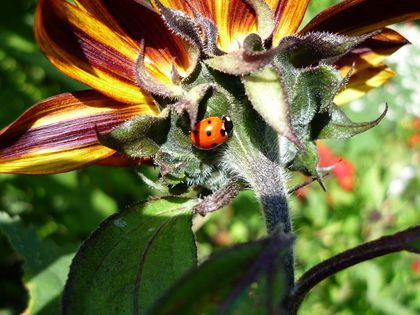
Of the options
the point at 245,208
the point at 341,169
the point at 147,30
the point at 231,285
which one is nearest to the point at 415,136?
the point at 341,169

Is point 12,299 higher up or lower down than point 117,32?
lower down

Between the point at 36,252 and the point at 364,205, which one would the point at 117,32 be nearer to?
the point at 36,252

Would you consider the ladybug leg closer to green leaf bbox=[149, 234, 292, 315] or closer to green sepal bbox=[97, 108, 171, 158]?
green sepal bbox=[97, 108, 171, 158]

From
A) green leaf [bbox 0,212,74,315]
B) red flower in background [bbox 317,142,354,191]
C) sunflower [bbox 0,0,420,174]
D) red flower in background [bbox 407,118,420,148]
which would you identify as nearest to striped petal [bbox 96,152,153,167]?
sunflower [bbox 0,0,420,174]

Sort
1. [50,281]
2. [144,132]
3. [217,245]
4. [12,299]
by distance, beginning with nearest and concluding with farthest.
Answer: [144,132] → [50,281] → [12,299] → [217,245]

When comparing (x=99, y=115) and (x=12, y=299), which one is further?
(x=12, y=299)

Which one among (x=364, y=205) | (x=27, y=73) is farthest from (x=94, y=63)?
(x=364, y=205)
